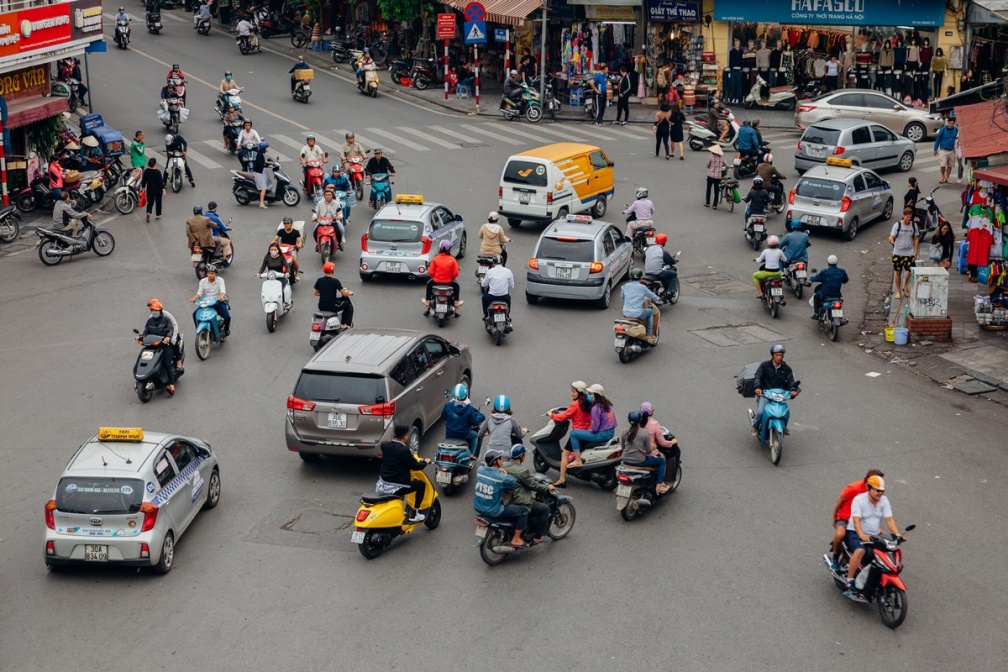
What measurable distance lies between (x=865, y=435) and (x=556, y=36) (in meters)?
35.4

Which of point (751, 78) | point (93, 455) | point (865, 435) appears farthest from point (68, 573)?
point (751, 78)

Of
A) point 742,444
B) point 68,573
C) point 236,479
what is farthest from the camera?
point 742,444

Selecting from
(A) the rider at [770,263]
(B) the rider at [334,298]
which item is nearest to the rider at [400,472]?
(B) the rider at [334,298]

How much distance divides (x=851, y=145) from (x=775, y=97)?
442 inches

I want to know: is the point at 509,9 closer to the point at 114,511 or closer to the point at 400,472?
the point at 400,472

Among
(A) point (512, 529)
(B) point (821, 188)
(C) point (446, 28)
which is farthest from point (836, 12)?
(A) point (512, 529)

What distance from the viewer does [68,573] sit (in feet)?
46.0

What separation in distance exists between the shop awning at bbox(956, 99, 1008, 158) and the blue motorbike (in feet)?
44.9

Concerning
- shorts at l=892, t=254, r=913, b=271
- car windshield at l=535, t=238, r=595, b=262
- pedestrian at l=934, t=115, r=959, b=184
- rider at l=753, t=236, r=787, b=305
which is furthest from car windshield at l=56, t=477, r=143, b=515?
pedestrian at l=934, t=115, r=959, b=184

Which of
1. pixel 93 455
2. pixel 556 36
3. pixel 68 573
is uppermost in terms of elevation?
pixel 556 36

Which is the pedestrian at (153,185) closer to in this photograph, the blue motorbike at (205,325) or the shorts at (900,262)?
the blue motorbike at (205,325)

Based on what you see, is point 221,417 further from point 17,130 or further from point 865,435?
point 17,130

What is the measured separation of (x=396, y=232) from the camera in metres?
25.7

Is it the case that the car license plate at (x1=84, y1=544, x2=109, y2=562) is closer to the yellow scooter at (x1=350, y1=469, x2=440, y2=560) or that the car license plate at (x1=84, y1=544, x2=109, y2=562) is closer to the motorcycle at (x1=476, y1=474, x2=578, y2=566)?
the yellow scooter at (x1=350, y1=469, x2=440, y2=560)
